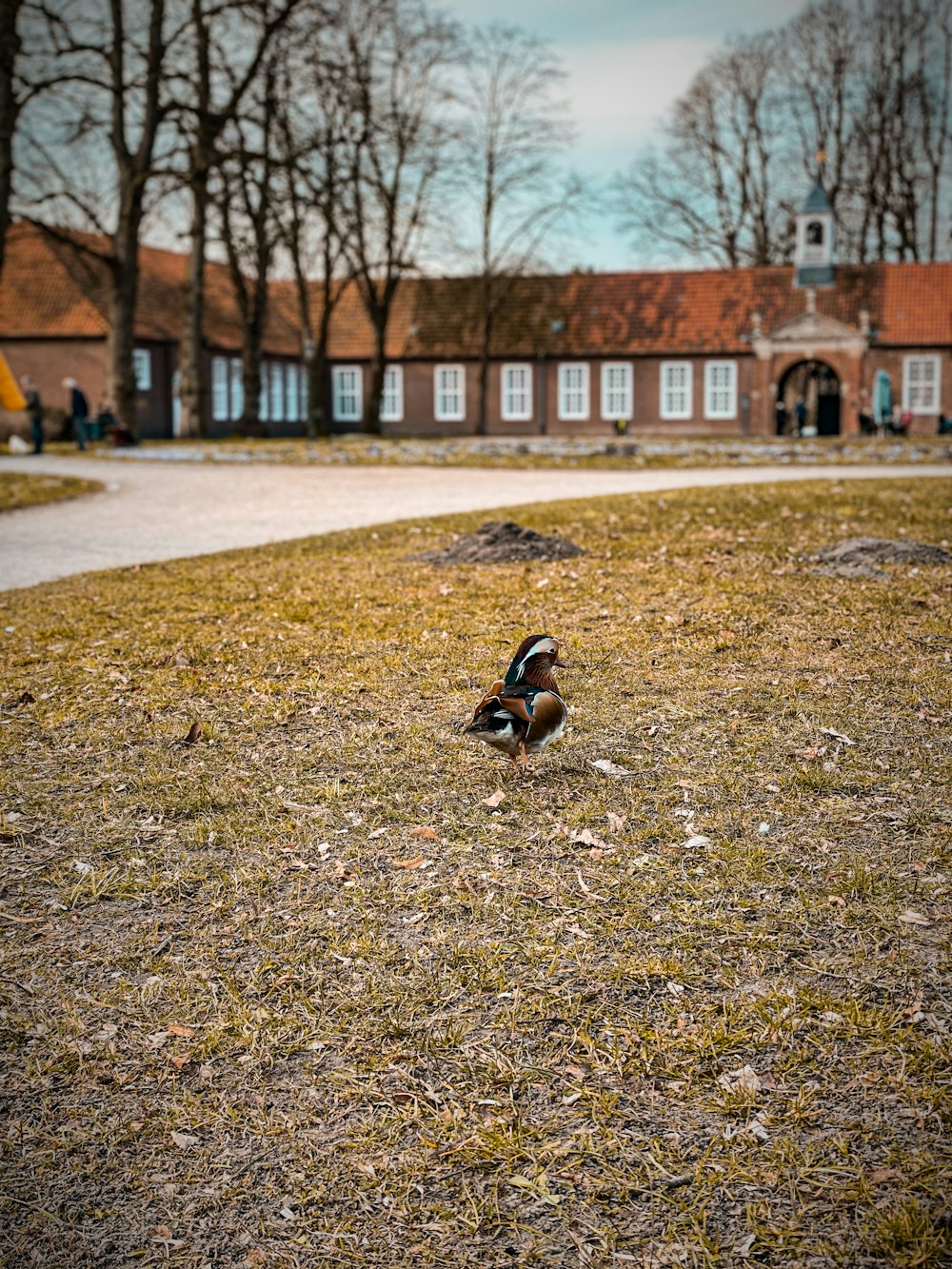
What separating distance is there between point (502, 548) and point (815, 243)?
42883 millimetres

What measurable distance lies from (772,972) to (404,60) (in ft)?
141

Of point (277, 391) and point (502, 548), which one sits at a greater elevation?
point (277, 391)

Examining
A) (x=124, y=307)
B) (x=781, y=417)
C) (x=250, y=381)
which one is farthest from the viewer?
(x=781, y=417)

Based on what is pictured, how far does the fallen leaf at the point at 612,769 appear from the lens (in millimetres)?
5438

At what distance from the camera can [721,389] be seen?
163 ft

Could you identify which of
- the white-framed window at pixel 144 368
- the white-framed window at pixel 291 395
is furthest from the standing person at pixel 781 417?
the white-framed window at pixel 144 368

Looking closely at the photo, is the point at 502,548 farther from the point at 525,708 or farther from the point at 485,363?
the point at 485,363

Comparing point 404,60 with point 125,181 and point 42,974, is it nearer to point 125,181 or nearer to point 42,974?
point 125,181

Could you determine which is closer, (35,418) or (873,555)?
(873,555)

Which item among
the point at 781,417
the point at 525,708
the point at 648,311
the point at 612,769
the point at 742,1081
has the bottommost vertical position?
the point at 742,1081

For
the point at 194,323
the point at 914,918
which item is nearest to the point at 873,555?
the point at 914,918

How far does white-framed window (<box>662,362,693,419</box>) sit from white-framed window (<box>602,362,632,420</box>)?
1.46 metres

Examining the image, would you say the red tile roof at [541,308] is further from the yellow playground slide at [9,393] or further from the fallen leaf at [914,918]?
the fallen leaf at [914,918]

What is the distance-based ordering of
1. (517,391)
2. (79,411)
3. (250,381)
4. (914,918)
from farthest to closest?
(517,391), (250,381), (79,411), (914,918)
